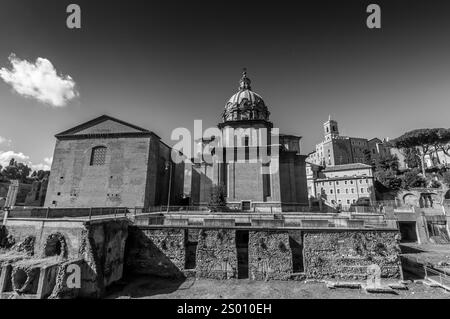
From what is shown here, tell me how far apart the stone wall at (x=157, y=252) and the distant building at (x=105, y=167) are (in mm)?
12539

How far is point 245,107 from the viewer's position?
3484 cm

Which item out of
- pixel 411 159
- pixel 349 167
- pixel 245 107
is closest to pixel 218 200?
pixel 245 107

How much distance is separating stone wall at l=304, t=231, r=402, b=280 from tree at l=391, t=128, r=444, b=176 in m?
39.8

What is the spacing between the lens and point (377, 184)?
46406mm

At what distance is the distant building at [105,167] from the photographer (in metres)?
28.7

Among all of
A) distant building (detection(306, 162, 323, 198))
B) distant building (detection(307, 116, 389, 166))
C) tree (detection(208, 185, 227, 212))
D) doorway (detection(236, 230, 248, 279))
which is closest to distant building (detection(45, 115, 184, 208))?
tree (detection(208, 185, 227, 212))

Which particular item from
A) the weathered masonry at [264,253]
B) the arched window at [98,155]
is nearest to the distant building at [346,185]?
the weathered masonry at [264,253]

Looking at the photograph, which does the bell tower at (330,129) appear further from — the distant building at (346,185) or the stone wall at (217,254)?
the stone wall at (217,254)

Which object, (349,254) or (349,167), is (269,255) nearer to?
(349,254)

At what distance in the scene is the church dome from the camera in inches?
1363

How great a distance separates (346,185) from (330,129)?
37.8 m

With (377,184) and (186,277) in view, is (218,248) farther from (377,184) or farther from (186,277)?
(377,184)

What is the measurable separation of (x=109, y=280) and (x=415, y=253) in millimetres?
28196

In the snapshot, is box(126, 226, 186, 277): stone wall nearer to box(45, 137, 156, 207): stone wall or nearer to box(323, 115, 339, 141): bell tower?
box(45, 137, 156, 207): stone wall
